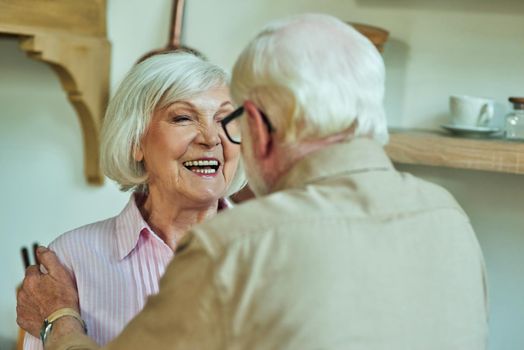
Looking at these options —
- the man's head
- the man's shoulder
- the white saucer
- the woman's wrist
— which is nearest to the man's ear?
the man's head

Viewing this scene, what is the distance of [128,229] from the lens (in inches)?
71.7

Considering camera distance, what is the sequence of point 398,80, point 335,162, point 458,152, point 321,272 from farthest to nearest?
point 398,80 < point 458,152 < point 335,162 < point 321,272

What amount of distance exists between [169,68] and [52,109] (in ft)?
4.56

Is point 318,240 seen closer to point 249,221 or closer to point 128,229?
point 249,221

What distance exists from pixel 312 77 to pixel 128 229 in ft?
2.55

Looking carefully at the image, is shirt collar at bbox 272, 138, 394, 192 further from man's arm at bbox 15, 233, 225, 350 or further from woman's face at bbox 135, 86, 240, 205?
woman's face at bbox 135, 86, 240, 205

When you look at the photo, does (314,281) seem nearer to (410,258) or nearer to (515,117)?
(410,258)

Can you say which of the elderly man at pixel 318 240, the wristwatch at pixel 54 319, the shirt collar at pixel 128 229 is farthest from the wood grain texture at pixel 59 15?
the elderly man at pixel 318 240

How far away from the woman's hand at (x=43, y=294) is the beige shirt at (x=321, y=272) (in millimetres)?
496

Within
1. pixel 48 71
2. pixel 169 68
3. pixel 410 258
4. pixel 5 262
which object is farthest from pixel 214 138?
pixel 5 262

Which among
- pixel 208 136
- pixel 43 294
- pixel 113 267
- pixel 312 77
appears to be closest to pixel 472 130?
pixel 208 136

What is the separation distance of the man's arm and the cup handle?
4.68 feet

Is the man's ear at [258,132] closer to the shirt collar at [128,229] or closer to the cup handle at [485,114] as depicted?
the shirt collar at [128,229]

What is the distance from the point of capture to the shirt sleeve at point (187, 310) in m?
1.08
